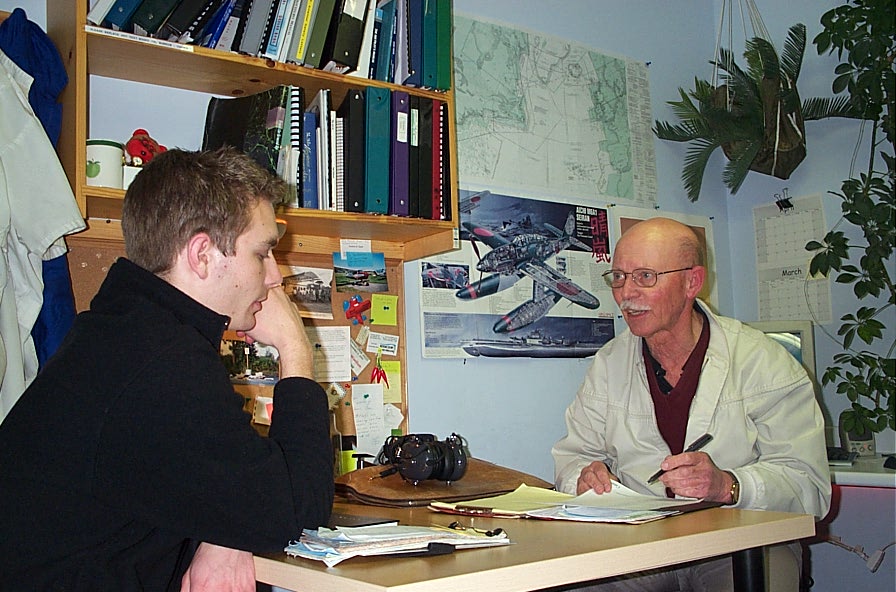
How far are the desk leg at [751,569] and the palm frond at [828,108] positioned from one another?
2.19 metres

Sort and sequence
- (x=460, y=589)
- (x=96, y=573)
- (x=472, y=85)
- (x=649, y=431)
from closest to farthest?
1. (x=460, y=589)
2. (x=96, y=573)
3. (x=649, y=431)
4. (x=472, y=85)

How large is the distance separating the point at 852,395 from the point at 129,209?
7.34ft

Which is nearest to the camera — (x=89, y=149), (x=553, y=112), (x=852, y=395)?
(x=89, y=149)

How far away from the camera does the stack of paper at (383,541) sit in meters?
1.07

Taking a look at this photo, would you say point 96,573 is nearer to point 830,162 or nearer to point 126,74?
point 126,74

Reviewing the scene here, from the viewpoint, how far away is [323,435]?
3.98ft

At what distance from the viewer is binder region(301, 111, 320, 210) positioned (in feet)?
6.76

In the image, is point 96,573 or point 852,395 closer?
point 96,573

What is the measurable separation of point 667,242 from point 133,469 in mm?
1578

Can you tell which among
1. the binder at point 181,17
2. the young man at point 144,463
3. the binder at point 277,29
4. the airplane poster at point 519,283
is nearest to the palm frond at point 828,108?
the airplane poster at point 519,283

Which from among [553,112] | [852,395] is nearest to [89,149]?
[553,112]

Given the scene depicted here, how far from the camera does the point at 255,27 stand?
6.57 feet

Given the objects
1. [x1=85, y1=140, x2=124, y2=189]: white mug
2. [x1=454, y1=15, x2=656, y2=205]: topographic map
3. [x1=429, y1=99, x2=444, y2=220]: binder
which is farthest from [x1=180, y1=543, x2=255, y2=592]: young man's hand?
[x1=454, y1=15, x2=656, y2=205]: topographic map

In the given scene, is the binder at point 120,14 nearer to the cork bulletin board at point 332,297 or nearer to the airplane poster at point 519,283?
the cork bulletin board at point 332,297
